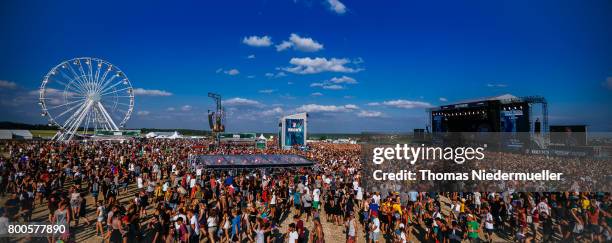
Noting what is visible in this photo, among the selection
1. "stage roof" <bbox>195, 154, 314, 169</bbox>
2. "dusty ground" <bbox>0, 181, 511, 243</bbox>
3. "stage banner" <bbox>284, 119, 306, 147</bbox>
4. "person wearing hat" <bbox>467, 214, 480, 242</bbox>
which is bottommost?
"dusty ground" <bbox>0, 181, 511, 243</bbox>

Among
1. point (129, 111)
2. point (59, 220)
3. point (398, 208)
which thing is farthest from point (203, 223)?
point (129, 111)

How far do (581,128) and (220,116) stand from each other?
41909mm

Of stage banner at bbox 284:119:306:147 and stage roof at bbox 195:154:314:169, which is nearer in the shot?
stage roof at bbox 195:154:314:169

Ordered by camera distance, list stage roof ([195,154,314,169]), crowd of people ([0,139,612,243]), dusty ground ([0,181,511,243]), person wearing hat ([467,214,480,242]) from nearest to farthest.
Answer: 1. crowd of people ([0,139,612,243])
2. person wearing hat ([467,214,480,242])
3. dusty ground ([0,181,511,243])
4. stage roof ([195,154,314,169])

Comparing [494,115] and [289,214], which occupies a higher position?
[494,115]

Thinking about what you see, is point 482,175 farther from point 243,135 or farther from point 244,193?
point 243,135

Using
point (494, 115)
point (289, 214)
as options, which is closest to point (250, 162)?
point (289, 214)

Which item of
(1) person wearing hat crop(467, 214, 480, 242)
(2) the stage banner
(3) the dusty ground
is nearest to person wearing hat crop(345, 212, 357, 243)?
(3) the dusty ground

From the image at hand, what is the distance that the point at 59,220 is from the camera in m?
7.79

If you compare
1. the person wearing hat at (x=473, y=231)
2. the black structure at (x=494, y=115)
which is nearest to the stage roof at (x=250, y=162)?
the person wearing hat at (x=473, y=231)

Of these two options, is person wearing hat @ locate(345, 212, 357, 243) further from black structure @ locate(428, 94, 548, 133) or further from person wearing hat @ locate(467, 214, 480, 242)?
black structure @ locate(428, 94, 548, 133)

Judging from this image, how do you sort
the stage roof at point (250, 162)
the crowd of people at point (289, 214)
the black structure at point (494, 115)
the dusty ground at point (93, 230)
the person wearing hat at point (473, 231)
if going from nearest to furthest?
the crowd of people at point (289, 214) < the person wearing hat at point (473, 231) < the dusty ground at point (93, 230) < the stage roof at point (250, 162) < the black structure at point (494, 115)

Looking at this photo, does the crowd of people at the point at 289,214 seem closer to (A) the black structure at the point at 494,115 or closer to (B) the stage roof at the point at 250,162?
(B) the stage roof at the point at 250,162

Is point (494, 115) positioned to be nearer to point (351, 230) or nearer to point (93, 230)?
point (351, 230)
